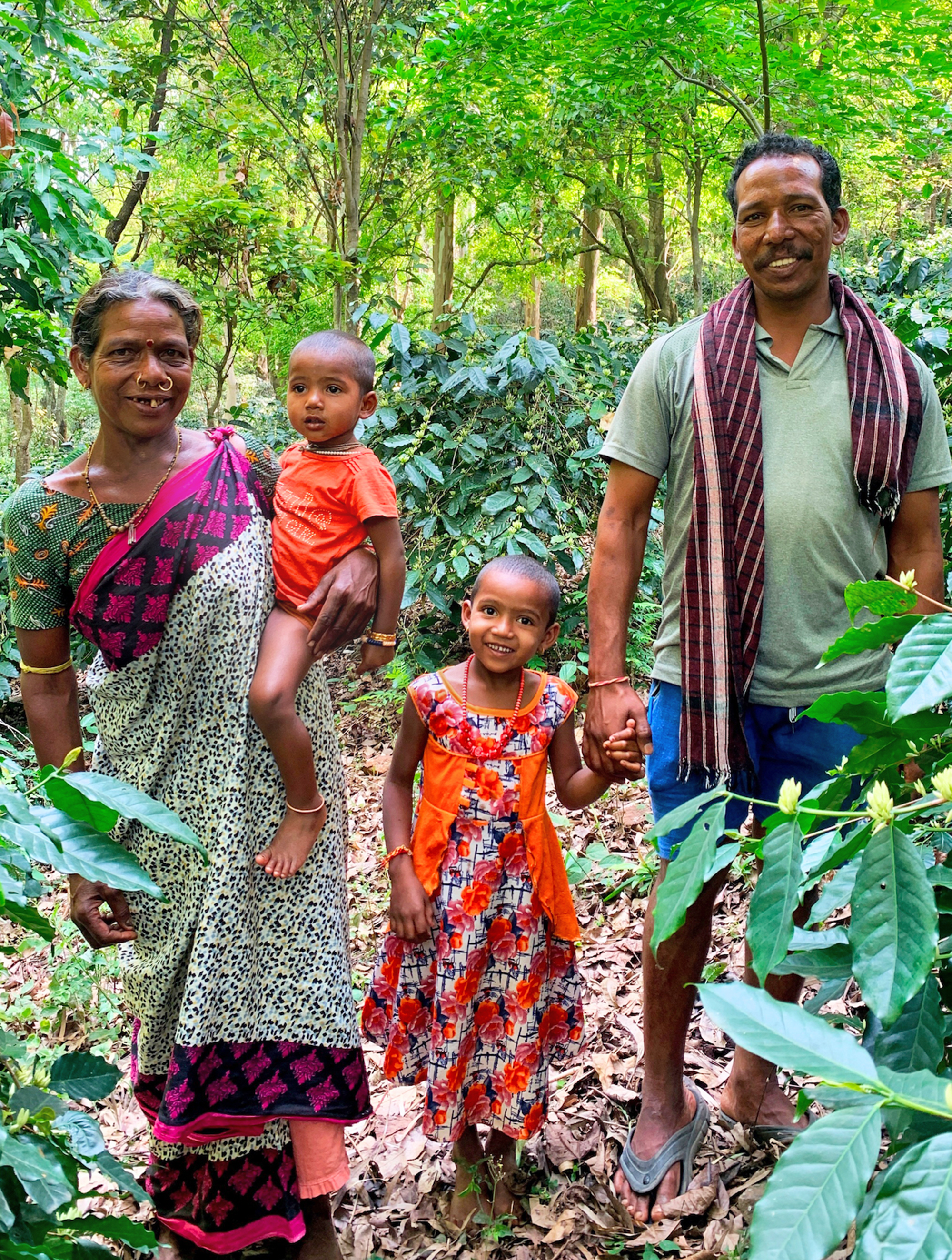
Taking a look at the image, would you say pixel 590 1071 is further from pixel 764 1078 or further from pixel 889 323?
pixel 889 323

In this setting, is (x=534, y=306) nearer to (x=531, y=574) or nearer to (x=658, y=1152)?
(x=531, y=574)

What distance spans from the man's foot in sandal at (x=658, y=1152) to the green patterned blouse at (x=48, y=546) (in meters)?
1.80

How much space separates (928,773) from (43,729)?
1.79 meters

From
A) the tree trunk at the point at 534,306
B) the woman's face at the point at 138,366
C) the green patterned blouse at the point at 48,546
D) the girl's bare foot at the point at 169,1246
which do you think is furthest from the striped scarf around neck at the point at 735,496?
the tree trunk at the point at 534,306

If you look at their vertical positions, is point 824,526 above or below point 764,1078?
above

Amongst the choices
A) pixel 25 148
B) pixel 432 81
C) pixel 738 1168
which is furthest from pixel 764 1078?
pixel 432 81

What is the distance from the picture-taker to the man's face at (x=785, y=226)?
225 cm

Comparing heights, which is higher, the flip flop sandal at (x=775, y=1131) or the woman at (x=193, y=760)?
the woman at (x=193, y=760)

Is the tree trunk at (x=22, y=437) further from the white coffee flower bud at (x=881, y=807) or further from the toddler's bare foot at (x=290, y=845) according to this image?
the white coffee flower bud at (x=881, y=807)

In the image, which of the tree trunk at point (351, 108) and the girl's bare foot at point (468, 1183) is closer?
the girl's bare foot at point (468, 1183)

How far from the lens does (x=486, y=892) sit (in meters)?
2.35

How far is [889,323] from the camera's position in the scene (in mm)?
4141

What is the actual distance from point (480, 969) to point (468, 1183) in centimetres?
55

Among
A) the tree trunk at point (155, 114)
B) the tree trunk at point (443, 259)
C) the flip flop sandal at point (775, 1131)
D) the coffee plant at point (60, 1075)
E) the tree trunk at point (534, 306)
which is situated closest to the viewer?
the coffee plant at point (60, 1075)
